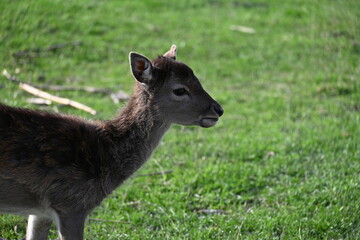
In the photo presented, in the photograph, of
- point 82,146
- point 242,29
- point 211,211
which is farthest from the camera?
point 242,29

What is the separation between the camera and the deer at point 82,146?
187 inches

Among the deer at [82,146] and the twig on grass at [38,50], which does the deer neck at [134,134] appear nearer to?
the deer at [82,146]

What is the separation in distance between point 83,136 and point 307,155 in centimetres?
377

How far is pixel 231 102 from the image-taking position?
9.95 m

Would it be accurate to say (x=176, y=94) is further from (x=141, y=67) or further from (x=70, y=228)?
(x=70, y=228)

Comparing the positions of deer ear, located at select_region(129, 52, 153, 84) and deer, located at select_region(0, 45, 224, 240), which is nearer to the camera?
deer, located at select_region(0, 45, 224, 240)

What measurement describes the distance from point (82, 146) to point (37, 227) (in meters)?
0.90

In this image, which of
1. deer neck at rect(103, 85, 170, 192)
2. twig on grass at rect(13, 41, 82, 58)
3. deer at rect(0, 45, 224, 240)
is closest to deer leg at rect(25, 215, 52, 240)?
deer at rect(0, 45, 224, 240)

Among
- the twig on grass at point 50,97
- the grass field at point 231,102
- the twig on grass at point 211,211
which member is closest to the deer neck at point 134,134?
the grass field at point 231,102

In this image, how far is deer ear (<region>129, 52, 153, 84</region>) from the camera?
5.30m

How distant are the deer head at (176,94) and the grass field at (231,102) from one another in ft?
4.06

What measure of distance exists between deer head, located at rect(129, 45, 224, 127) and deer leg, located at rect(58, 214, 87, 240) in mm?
1341

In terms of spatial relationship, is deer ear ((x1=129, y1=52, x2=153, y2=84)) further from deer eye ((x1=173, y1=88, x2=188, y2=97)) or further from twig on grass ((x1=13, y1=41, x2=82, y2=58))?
twig on grass ((x1=13, y1=41, x2=82, y2=58))

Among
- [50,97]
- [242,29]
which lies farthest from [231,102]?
[242,29]
